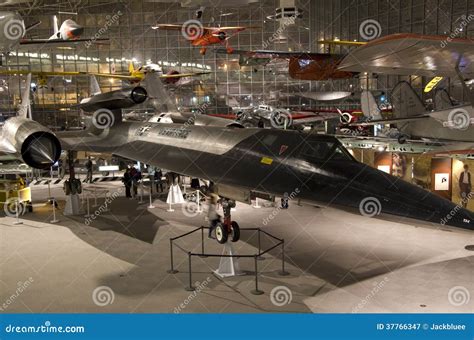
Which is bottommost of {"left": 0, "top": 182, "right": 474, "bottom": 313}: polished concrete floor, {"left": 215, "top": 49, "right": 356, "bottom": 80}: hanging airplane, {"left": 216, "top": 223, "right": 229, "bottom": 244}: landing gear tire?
{"left": 0, "top": 182, "right": 474, "bottom": 313}: polished concrete floor

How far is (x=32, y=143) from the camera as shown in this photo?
9.75 m

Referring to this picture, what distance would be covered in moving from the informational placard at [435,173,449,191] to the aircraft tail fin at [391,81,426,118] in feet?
13.5

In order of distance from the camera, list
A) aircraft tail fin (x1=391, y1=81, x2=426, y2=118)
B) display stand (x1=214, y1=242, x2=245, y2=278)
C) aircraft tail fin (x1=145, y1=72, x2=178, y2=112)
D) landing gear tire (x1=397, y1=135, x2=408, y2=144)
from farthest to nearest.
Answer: aircraft tail fin (x1=145, y1=72, x2=178, y2=112) < aircraft tail fin (x1=391, y1=81, x2=426, y2=118) < landing gear tire (x1=397, y1=135, x2=408, y2=144) < display stand (x1=214, y1=242, x2=245, y2=278)

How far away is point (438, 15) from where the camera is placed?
2389cm

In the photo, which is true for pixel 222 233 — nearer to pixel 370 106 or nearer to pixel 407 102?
pixel 407 102

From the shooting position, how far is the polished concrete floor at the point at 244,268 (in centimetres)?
730

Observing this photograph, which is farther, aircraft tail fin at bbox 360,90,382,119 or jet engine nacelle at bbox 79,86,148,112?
aircraft tail fin at bbox 360,90,382,119

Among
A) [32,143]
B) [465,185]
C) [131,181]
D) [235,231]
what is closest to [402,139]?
[465,185]

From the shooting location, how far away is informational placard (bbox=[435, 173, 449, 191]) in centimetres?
1227

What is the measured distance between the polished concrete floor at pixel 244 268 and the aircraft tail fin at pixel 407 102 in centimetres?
528

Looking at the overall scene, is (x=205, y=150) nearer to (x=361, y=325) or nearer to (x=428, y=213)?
(x=428, y=213)

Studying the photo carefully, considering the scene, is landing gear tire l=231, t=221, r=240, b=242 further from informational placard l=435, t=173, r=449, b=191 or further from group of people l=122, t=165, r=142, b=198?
group of people l=122, t=165, r=142, b=198

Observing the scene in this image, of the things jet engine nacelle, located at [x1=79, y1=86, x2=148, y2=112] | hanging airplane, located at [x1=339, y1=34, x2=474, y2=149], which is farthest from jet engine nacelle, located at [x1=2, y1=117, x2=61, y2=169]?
hanging airplane, located at [x1=339, y1=34, x2=474, y2=149]

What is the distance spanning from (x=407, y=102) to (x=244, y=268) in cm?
1019
